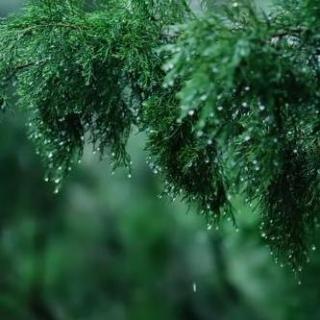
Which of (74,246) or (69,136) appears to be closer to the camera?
(69,136)

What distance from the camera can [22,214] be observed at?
9711mm

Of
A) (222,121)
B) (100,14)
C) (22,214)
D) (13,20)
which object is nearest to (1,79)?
(13,20)

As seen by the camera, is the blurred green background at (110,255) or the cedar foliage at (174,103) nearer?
the cedar foliage at (174,103)

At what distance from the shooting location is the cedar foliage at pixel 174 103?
2.46 metres

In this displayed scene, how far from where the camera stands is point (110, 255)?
11445 mm

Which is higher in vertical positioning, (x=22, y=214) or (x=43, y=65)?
(x=22, y=214)

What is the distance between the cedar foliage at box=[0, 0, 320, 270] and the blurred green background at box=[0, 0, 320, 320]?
5.60 meters

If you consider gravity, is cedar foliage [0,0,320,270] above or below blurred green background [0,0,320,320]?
below

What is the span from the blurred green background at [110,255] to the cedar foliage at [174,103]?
5.60 meters

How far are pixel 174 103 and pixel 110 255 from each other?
28.7 ft

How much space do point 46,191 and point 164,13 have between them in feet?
23.5

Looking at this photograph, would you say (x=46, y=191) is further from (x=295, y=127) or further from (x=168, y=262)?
(x=295, y=127)

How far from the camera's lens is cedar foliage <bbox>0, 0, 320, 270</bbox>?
2457mm

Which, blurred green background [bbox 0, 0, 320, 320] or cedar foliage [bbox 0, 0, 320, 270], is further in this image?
blurred green background [bbox 0, 0, 320, 320]
